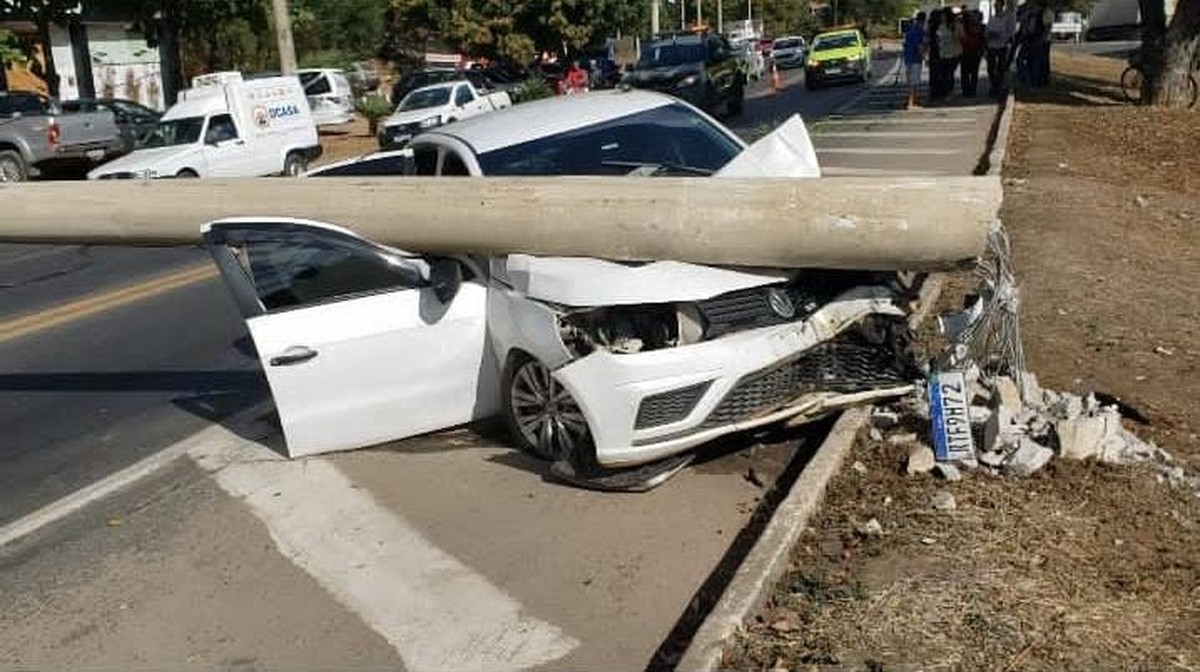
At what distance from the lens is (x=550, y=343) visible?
5.68 metres

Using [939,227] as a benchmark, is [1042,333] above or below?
below

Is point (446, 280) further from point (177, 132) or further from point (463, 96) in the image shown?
point (463, 96)

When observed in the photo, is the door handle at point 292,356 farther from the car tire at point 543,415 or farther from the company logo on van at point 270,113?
the company logo on van at point 270,113

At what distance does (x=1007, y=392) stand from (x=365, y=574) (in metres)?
2.97

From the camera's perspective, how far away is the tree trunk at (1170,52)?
20.5 m

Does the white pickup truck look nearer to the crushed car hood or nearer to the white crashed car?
the white crashed car

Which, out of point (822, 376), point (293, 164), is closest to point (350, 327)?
point (822, 376)

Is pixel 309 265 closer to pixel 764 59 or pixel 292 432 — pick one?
pixel 292 432

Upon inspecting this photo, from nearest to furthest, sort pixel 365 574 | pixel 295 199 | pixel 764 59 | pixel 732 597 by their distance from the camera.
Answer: pixel 732 597 < pixel 365 574 < pixel 295 199 < pixel 764 59

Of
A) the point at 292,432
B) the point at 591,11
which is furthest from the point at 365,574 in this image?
the point at 591,11

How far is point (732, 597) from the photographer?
4320 mm

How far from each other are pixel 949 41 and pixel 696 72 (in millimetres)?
5490

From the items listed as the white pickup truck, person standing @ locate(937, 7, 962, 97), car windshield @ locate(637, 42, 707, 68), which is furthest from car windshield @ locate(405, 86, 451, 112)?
person standing @ locate(937, 7, 962, 97)

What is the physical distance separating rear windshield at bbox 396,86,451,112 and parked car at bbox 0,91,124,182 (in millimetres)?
6239
